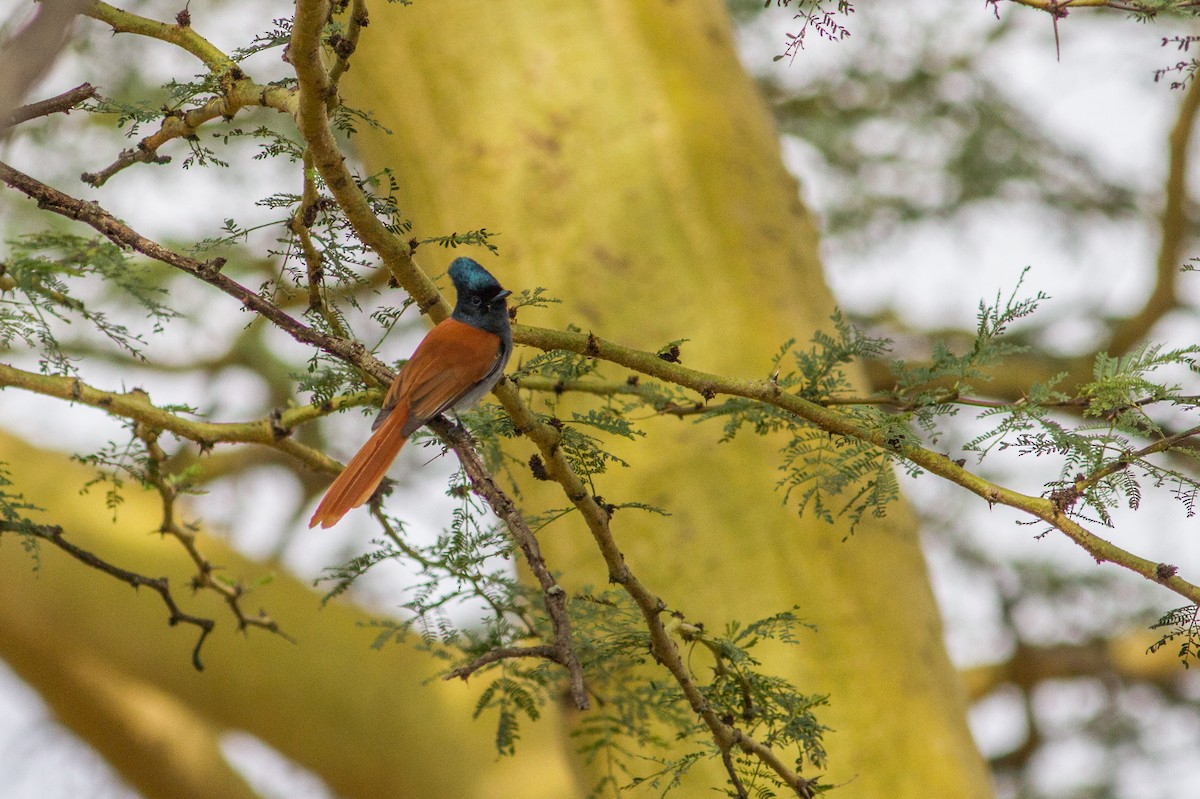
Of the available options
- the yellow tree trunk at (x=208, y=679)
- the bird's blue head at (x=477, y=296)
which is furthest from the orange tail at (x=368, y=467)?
the yellow tree trunk at (x=208, y=679)

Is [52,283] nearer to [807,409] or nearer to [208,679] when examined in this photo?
[807,409]

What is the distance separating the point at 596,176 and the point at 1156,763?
4839mm

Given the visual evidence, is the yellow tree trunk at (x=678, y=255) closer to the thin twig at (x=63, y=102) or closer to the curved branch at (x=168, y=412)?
the curved branch at (x=168, y=412)

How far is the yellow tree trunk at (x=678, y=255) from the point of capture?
3.37 metres

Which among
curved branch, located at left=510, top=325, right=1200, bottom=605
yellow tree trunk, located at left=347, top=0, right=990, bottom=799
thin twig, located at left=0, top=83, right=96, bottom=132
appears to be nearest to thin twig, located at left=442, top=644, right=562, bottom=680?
curved branch, located at left=510, top=325, right=1200, bottom=605

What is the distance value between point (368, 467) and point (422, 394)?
0.69 ft

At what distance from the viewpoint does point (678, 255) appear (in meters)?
3.78

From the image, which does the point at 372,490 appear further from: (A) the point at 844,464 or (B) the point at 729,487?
(B) the point at 729,487

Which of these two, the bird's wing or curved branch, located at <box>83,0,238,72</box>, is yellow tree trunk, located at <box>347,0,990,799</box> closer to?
the bird's wing

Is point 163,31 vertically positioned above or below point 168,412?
above

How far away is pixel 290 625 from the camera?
208 inches

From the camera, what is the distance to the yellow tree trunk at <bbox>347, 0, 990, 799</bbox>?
11.1 feet

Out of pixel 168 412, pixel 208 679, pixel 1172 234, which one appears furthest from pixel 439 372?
pixel 1172 234

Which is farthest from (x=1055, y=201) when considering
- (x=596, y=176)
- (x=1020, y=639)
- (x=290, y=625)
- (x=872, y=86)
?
(x=290, y=625)
